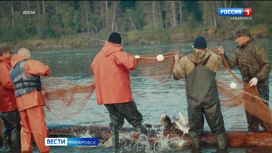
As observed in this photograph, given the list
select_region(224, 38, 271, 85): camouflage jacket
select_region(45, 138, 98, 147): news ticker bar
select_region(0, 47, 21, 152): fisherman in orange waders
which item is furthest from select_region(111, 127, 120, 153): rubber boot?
select_region(224, 38, 271, 85): camouflage jacket

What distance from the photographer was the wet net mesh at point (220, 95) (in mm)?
9172

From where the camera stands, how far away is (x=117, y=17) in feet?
307

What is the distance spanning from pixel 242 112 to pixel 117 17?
278ft

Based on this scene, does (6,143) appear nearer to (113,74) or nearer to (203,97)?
(113,74)

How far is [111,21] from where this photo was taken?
92688 mm

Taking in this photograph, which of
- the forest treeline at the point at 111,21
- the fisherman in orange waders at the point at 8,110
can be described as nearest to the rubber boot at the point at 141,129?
the fisherman in orange waders at the point at 8,110

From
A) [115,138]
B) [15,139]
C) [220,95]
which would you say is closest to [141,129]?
[115,138]

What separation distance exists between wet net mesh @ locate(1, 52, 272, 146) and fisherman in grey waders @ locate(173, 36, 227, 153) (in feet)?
2.81

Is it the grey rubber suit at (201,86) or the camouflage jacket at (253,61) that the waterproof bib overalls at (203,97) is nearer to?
the grey rubber suit at (201,86)

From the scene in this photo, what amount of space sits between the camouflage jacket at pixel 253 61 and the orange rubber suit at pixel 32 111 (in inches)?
123

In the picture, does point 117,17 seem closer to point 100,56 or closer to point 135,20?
point 135,20

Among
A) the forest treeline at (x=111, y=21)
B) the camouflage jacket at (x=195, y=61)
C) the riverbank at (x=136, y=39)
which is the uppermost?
the camouflage jacket at (x=195, y=61)

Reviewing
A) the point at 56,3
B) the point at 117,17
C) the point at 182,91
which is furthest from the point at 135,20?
the point at 182,91

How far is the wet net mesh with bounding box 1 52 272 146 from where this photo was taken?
9.17 m
